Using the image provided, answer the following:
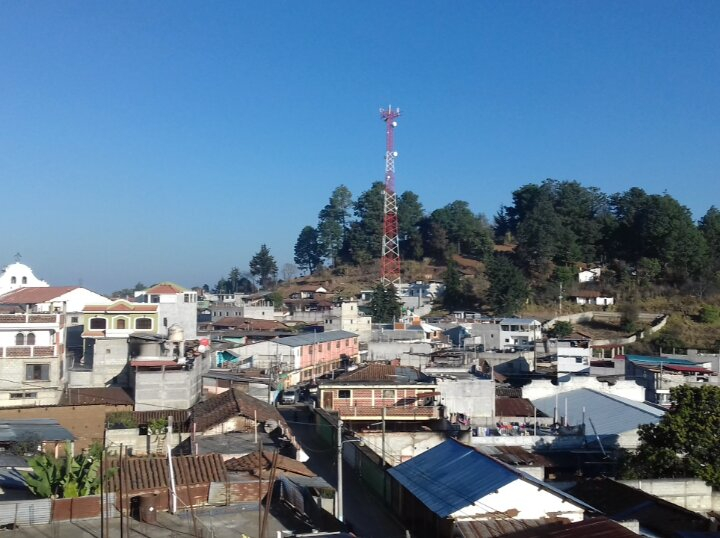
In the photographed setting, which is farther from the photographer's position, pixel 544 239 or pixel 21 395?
pixel 544 239

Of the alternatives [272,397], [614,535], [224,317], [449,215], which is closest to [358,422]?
[272,397]

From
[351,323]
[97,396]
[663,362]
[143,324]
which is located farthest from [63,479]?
[351,323]

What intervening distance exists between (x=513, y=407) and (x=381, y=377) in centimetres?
337

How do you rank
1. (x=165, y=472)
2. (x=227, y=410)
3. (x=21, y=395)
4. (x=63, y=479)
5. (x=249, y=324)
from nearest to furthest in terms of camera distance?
1. (x=63, y=479)
2. (x=165, y=472)
3. (x=227, y=410)
4. (x=21, y=395)
5. (x=249, y=324)

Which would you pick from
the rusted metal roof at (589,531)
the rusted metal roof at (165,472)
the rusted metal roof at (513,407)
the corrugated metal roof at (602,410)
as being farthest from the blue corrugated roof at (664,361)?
the rusted metal roof at (165,472)

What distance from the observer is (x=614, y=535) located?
814cm

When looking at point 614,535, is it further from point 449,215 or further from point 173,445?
point 449,215

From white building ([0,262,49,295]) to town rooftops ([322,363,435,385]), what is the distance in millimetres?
16914

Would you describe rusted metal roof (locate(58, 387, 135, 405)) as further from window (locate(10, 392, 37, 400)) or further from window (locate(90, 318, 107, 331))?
window (locate(90, 318, 107, 331))

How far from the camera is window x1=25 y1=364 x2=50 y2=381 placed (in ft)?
59.4

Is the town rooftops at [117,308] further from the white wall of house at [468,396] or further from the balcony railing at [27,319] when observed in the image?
the white wall of house at [468,396]

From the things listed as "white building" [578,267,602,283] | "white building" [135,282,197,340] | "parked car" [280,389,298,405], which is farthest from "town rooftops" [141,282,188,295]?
"white building" [578,267,602,283]

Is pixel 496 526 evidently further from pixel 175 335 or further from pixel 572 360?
pixel 572 360

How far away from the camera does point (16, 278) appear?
3181 cm
